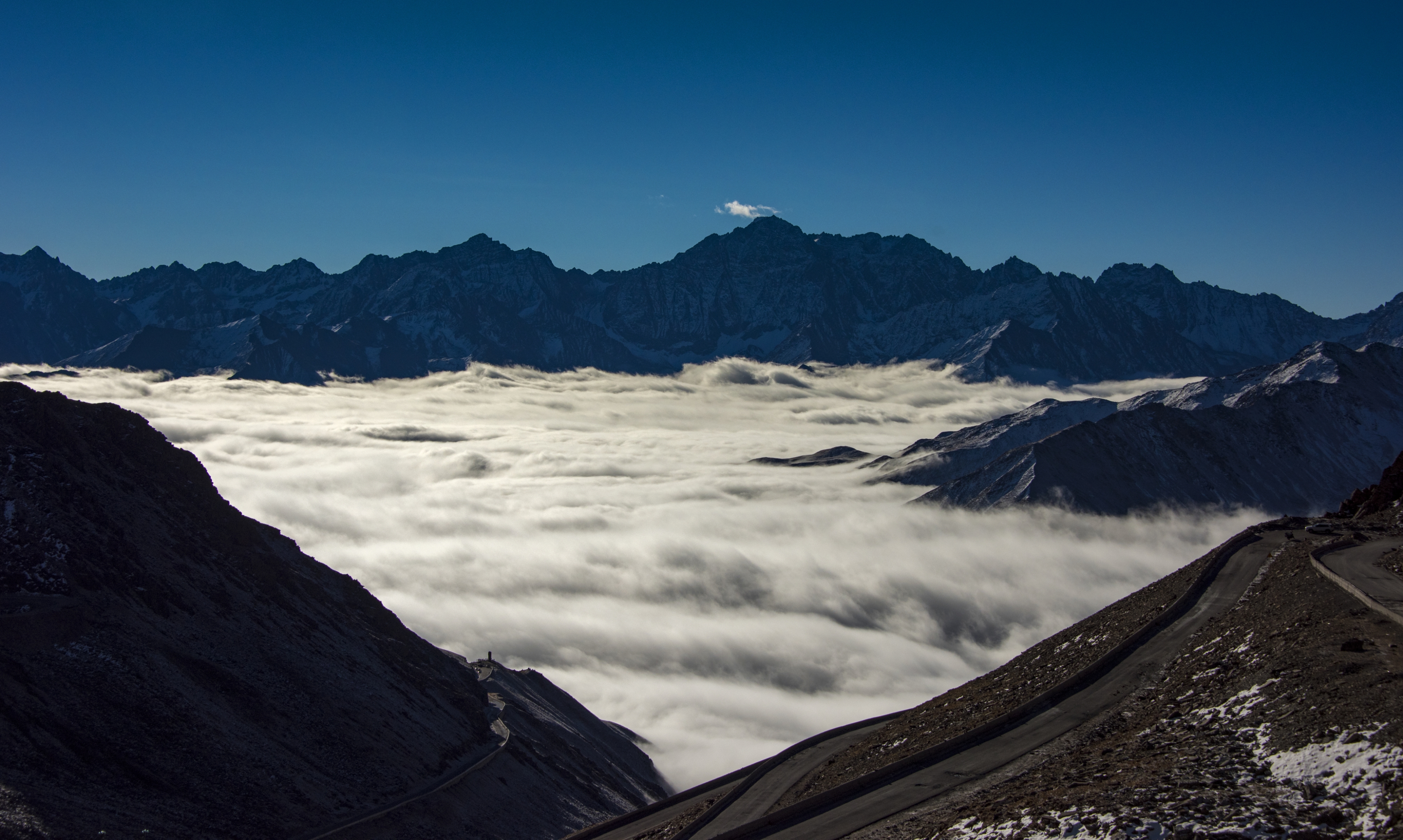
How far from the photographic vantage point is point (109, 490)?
253 ft

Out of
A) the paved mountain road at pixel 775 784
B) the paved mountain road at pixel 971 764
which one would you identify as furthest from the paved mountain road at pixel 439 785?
the paved mountain road at pixel 775 784

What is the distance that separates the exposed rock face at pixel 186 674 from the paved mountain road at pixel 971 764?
2640 centimetres

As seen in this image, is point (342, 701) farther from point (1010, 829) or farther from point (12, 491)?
point (1010, 829)

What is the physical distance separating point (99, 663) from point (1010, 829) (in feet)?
188

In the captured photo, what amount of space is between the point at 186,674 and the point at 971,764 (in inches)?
2093

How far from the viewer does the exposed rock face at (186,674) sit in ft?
175

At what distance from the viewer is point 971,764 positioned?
3759 centimetres

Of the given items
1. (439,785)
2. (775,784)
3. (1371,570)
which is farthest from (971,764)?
(439,785)

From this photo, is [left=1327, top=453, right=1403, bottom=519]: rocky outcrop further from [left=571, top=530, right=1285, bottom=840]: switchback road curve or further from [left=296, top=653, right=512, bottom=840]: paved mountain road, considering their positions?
[left=296, top=653, right=512, bottom=840]: paved mountain road

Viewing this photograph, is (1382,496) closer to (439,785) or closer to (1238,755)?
(1238,755)

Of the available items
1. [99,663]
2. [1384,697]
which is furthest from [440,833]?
[1384,697]

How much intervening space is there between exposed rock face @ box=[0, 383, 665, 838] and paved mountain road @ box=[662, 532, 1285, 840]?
26398 mm

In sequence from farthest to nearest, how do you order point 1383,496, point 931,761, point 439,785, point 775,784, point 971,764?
point 1383,496 → point 439,785 → point 775,784 → point 931,761 → point 971,764

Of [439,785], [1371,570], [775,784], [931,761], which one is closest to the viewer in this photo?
[931,761]
